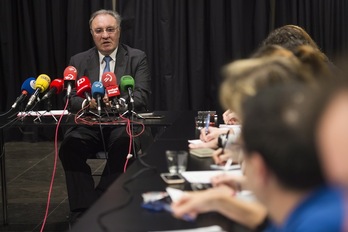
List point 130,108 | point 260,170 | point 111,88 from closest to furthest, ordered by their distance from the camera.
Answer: point 260,170 < point 130,108 < point 111,88

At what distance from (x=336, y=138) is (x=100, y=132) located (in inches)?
124

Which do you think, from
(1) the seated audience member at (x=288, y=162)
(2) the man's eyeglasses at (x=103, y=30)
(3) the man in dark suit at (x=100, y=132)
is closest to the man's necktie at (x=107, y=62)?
(3) the man in dark suit at (x=100, y=132)

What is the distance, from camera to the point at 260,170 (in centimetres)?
86

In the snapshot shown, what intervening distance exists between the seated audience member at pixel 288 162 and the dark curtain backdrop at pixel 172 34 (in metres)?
5.38

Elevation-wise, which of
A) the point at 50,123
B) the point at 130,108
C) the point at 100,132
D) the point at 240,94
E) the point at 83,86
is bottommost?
the point at 100,132

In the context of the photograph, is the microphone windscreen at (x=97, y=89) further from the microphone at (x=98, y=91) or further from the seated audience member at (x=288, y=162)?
the seated audience member at (x=288, y=162)

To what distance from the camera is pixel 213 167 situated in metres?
2.17

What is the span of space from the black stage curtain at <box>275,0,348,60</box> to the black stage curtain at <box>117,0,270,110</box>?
1.10 ft

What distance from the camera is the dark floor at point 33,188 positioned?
3812 millimetres

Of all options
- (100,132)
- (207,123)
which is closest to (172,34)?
(100,132)

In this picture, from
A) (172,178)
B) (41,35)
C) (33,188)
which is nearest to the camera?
(172,178)

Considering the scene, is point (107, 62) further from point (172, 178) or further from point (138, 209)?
point (138, 209)

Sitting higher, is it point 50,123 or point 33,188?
point 50,123

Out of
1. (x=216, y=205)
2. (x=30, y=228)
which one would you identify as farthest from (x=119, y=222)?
(x=30, y=228)
